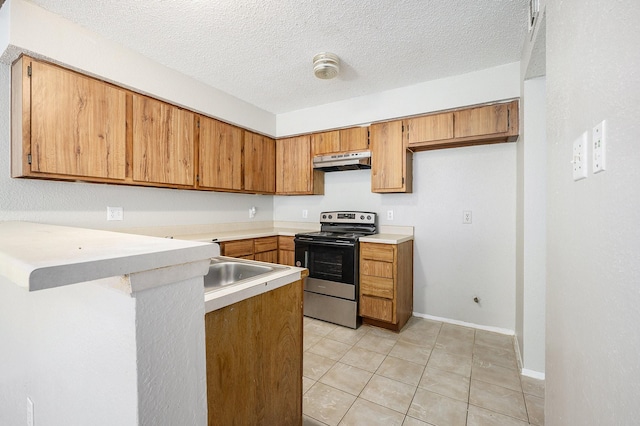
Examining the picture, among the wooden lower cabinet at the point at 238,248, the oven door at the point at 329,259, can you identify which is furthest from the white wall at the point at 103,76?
the oven door at the point at 329,259

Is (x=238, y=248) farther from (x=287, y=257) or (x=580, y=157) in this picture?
(x=580, y=157)

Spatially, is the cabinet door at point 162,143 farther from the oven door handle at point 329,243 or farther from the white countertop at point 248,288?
the white countertop at point 248,288

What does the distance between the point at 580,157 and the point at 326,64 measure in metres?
1.99

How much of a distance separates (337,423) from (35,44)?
3009 mm

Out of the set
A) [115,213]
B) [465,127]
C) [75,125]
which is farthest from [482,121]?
[115,213]

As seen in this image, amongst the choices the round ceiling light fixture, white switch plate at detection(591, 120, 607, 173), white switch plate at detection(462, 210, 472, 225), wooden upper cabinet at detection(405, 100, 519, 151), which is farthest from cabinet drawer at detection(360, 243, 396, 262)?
white switch plate at detection(591, 120, 607, 173)

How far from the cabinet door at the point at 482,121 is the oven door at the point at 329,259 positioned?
152cm

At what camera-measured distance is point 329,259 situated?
2975 millimetres

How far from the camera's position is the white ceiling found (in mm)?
1773

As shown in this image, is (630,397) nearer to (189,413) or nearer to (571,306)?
(571,306)

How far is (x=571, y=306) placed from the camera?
0.89 meters

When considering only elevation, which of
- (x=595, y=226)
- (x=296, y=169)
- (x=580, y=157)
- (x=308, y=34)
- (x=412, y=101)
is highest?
(x=308, y=34)

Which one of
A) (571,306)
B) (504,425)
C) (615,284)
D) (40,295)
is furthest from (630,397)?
(40,295)

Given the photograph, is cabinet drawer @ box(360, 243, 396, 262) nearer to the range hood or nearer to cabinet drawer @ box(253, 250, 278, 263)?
the range hood
